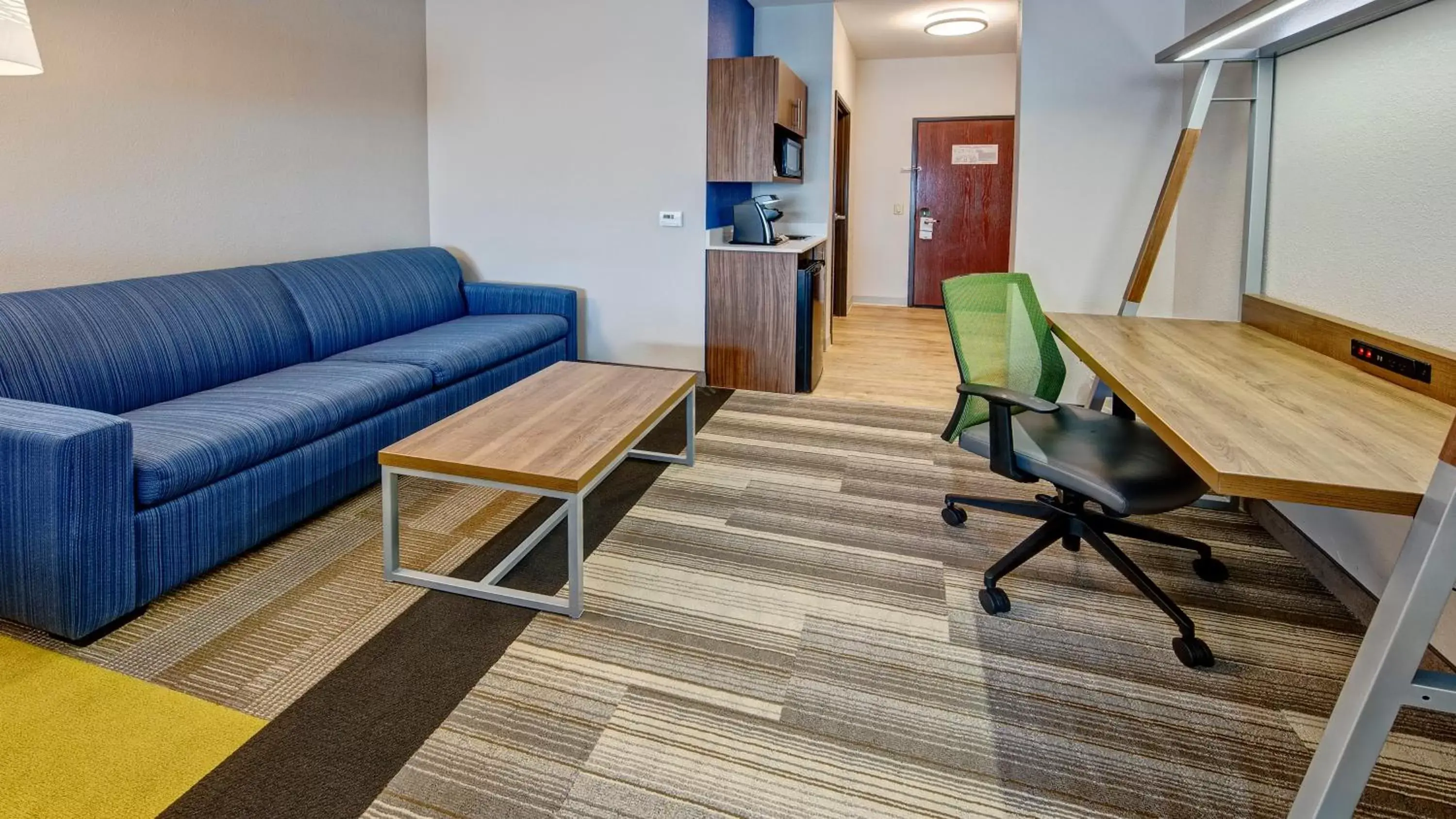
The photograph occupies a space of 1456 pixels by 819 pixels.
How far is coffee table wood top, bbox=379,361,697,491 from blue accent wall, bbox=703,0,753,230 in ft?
5.83

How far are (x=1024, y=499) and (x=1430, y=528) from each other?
1868mm

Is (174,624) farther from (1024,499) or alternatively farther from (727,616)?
(1024,499)

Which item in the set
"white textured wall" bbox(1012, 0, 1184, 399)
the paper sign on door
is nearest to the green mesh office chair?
"white textured wall" bbox(1012, 0, 1184, 399)

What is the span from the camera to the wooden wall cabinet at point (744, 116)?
4.11 metres

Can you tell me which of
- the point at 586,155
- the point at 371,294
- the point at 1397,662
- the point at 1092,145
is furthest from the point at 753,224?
the point at 1397,662

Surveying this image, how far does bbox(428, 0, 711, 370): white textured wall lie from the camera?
13.8ft

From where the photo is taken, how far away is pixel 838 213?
21.5 feet

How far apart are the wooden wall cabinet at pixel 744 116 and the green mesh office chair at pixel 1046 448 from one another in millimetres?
2158

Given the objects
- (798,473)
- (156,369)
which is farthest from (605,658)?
(156,369)

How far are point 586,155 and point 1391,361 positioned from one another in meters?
3.71

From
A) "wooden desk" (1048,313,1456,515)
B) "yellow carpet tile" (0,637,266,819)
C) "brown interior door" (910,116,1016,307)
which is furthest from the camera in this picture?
"brown interior door" (910,116,1016,307)

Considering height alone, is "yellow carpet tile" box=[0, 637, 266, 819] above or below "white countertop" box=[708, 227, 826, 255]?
below

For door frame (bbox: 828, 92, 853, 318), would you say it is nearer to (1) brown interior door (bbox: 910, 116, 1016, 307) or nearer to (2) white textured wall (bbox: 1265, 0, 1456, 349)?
(1) brown interior door (bbox: 910, 116, 1016, 307)

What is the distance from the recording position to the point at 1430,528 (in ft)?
3.31
